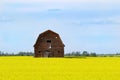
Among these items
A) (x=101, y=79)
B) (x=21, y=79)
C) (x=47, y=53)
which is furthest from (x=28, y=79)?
(x=47, y=53)

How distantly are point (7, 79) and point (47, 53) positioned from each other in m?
62.3

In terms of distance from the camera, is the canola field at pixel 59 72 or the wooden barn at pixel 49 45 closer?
the canola field at pixel 59 72

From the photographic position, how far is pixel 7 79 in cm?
2206

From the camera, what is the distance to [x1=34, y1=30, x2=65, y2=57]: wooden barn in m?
84.5

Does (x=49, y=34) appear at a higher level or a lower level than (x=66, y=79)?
higher

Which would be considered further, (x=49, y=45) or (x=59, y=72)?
(x=49, y=45)

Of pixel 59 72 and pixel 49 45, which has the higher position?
pixel 49 45

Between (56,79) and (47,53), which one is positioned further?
(47,53)

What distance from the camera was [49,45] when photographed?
8506 cm

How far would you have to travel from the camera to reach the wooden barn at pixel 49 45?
84500 mm

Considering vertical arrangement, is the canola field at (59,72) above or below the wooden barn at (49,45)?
below

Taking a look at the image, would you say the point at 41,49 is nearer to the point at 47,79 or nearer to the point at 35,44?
the point at 35,44

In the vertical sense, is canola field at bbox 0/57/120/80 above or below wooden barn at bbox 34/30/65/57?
below

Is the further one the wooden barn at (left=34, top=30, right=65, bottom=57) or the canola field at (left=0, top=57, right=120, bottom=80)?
the wooden barn at (left=34, top=30, right=65, bottom=57)
